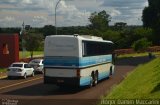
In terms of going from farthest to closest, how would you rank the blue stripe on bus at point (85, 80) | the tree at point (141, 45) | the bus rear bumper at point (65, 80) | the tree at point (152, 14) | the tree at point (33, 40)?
the tree at point (152, 14) → the tree at point (33, 40) → the tree at point (141, 45) → the blue stripe on bus at point (85, 80) → the bus rear bumper at point (65, 80)

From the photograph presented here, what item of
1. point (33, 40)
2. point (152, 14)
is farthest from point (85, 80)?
point (152, 14)

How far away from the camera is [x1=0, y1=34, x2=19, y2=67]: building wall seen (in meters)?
54.7

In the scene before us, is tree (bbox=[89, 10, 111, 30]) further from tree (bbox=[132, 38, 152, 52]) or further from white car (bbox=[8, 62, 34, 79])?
white car (bbox=[8, 62, 34, 79])

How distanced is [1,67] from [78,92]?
30164 millimetres

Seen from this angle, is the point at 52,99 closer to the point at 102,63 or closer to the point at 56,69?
the point at 56,69

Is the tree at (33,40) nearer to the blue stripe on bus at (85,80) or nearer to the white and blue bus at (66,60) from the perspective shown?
the blue stripe on bus at (85,80)

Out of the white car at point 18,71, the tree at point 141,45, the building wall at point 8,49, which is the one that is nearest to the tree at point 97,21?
the tree at point 141,45

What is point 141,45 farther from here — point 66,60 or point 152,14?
point 66,60

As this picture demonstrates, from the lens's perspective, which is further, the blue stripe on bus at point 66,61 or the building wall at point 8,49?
the building wall at point 8,49

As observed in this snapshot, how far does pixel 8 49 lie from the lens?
55.2 meters

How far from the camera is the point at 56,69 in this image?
25.3m

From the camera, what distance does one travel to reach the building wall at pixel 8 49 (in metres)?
54.7

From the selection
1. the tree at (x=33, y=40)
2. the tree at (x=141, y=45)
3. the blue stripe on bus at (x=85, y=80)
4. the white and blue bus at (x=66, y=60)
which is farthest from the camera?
the tree at (x=33, y=40)

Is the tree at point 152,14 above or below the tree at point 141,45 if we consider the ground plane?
above
